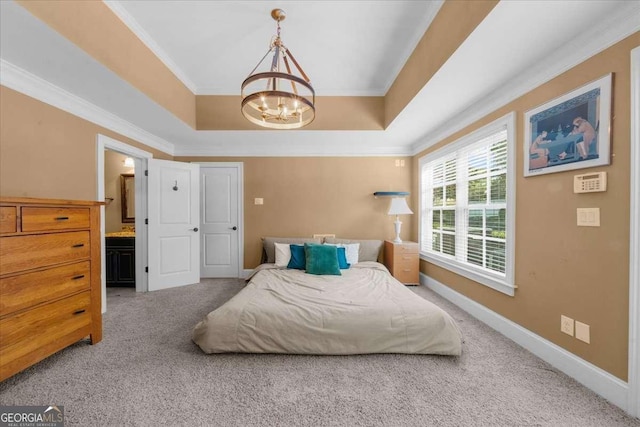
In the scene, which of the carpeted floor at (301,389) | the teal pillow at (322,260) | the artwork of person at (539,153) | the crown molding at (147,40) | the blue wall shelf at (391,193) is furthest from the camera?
the blue wall shelf at (391,193)

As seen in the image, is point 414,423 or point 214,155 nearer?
point 414,423

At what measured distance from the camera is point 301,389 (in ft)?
5.17

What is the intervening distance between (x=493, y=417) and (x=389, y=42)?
3.20m

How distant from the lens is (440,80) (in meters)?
2.17

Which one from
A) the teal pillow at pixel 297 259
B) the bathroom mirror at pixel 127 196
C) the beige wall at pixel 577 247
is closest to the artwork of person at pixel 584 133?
the beige wall at pixel 577 247

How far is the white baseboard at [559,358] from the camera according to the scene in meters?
1.44

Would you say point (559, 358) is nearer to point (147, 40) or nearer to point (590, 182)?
point (590, 182)

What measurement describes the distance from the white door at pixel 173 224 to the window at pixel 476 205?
3.87 meters

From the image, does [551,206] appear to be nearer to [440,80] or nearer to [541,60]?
[541,60]

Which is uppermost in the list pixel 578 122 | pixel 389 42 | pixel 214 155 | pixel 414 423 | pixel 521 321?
pixel 389 42

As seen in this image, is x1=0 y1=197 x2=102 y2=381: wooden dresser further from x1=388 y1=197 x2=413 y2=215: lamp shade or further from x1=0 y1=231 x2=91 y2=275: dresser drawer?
x1=388 y1=197 x2=413 y2=215: lamp shade

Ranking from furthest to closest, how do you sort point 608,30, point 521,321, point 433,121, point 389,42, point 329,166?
point 329,166 → point 433,121 → point 389,42 → point 521,321 → point 608,30

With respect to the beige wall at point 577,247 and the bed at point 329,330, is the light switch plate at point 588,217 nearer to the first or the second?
the beige wall at point 577,247

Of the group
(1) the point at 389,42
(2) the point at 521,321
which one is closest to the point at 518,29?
(1) the point at 389,42
